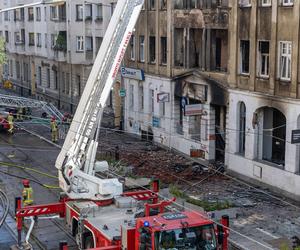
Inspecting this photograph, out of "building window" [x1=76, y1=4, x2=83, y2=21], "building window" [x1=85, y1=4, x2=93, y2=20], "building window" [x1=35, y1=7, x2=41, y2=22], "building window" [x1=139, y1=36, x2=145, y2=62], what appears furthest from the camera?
"building window" [x1=35, y1=7, x2=41, y2=22]

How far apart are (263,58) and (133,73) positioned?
43.5 feet

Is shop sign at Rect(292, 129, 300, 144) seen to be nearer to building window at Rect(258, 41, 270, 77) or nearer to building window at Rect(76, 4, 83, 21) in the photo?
building window at Rect(258, 41, 270, 77)

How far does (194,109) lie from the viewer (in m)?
31.5

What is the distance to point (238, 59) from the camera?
2853cm

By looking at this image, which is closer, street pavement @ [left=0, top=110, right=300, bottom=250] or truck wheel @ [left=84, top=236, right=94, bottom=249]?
truck wheel @ [left=84, top=236, right=94, bottom=249]

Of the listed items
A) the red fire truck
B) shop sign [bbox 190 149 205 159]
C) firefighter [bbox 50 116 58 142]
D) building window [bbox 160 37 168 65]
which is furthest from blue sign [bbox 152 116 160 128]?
the red fire truck

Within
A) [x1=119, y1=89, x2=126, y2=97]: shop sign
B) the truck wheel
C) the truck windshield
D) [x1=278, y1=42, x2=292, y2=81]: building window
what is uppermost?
[x1=278, y1=42, x2=292, y2=81]: building window

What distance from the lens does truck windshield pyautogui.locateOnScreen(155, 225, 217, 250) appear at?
13992 millimetres

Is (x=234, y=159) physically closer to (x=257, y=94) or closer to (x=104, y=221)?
(x=257, y=94)

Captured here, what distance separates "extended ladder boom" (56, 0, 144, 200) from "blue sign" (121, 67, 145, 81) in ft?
62.1

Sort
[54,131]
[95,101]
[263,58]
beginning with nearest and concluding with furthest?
[95,101] < [263,58] < [54,131]

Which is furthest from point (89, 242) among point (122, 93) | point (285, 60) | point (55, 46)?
point (55, 46)

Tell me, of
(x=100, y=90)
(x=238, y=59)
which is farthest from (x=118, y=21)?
(x=238, y=59)

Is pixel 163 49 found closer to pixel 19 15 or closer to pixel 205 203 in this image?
pixel 205 203
